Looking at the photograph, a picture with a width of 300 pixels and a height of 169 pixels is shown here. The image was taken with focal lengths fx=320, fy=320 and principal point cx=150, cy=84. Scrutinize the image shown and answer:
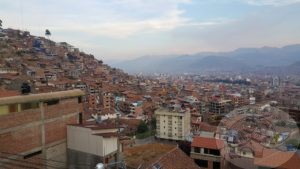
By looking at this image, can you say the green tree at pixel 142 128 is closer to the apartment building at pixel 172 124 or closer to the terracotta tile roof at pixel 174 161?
the apartment building at pixel 172 124

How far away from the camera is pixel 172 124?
2753 cm

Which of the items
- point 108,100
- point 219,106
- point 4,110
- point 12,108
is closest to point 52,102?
point 12,108

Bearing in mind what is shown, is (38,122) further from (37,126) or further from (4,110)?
(4,110)

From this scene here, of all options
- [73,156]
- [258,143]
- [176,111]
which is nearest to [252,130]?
[258,143]

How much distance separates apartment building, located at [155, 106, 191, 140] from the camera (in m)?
27.2

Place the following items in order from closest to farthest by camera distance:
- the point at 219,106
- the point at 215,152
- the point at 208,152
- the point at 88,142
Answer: the point at 88,142, the point at 215,152, the point at 208,152, the point at 219,106

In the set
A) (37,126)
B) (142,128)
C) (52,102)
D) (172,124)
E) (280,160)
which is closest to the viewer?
(37,126)

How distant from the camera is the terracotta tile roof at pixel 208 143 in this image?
42.4ft

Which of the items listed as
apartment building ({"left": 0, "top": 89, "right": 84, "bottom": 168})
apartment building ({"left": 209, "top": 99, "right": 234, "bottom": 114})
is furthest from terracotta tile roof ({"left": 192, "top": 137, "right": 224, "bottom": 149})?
apartment building ({"left": 209, "top": 99, "right": 234, "bottom": 114})

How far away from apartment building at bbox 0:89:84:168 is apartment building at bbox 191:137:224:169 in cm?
591

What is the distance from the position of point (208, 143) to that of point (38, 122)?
24.7ft

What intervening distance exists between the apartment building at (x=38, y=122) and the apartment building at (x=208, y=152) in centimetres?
591

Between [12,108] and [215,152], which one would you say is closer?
[12,108]

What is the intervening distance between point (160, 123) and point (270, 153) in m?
18.5
